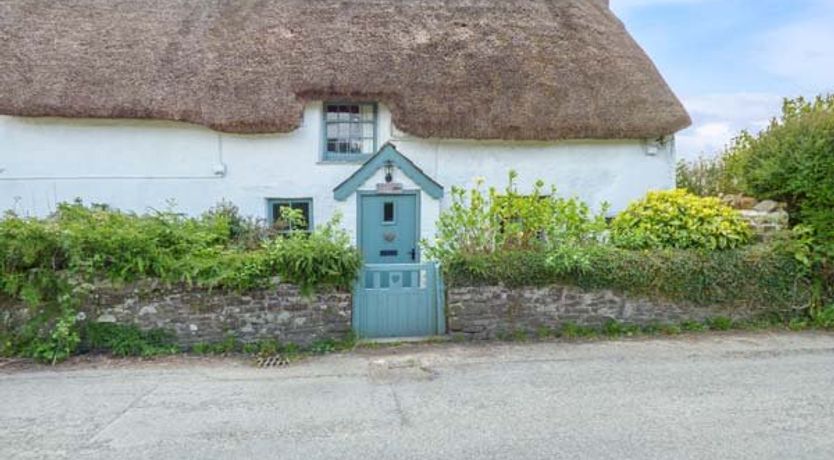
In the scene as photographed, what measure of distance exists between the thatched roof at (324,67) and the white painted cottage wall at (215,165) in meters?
0.43

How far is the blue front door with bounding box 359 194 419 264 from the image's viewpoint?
1038 centimetres

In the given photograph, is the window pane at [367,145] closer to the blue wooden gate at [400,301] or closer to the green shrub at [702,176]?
the blue wooden gate at [400,301]

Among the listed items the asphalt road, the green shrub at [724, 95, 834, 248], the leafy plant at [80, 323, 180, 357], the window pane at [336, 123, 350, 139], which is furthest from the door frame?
the green shrub at [724, 95, 834, 248]

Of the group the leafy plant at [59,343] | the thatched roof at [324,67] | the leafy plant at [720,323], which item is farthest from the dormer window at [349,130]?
the leafy plant at [720,323]

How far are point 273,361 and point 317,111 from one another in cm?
631

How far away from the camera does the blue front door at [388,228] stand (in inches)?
409

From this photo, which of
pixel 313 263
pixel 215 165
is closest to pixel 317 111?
pixel 215 165

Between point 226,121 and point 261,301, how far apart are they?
200 inches

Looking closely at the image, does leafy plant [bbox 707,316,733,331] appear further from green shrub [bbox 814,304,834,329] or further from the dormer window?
the dormer window

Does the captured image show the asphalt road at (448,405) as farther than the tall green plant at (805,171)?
No

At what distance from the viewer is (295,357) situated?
671 cm

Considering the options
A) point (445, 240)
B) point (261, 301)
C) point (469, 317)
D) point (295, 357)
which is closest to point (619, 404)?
point (469, 317)

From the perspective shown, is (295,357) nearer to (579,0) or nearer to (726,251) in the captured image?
(726,251)

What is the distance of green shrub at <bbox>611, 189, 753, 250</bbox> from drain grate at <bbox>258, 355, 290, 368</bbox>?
529 centimetres
